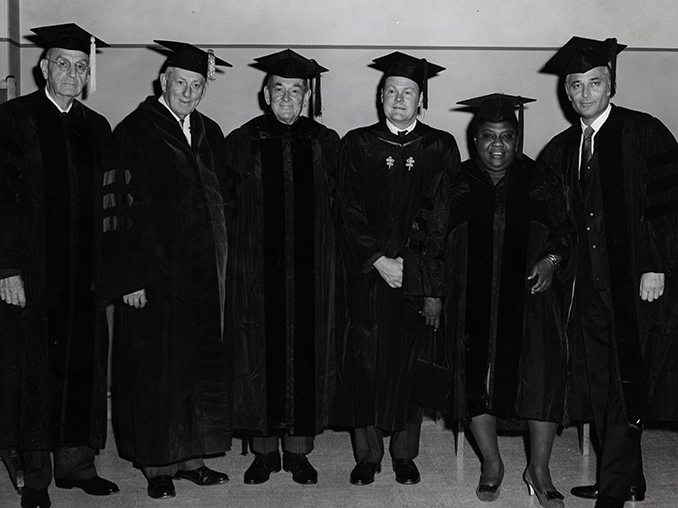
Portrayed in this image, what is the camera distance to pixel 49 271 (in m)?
3.62

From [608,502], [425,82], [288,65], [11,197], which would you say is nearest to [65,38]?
[11,197]

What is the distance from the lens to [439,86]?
491 cm

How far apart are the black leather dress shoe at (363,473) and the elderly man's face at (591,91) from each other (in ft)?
6.48

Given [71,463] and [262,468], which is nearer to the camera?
[71,463]

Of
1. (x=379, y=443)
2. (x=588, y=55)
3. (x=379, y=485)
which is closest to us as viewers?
(x=588, y=55)

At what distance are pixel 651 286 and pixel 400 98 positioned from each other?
146cm

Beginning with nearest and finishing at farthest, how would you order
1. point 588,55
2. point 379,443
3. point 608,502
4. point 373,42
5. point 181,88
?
point 608,502
point 588,55
point 181,88
point 379,443
point 373,42

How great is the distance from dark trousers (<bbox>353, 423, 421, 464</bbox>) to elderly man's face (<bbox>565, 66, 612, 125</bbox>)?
172 centimetres

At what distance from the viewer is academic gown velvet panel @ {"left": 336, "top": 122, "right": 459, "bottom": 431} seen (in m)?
3.80

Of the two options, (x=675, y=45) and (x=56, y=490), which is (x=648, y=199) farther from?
(x=56, y=490)

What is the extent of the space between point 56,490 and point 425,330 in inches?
76.5

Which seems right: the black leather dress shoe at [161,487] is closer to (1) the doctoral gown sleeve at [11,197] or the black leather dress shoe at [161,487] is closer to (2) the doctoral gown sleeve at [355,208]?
(1) the doctoral gown sleeve at [11,197]

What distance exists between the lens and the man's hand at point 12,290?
11.4 ft

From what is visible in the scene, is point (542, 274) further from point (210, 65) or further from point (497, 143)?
point (210, 65)
